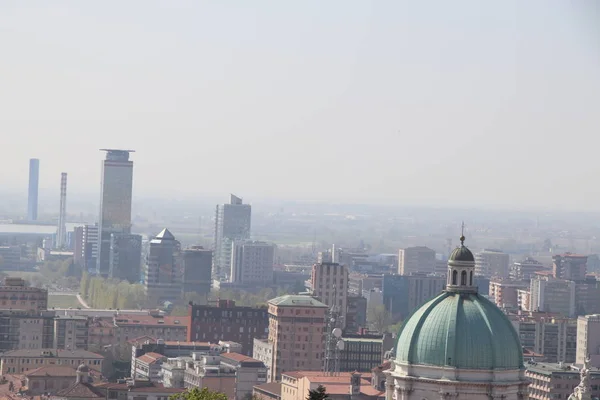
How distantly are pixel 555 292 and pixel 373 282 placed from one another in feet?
70.3

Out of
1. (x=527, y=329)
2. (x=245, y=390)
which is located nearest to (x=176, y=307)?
(x=527, y=329)

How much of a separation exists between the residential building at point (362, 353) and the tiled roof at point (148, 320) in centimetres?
2319

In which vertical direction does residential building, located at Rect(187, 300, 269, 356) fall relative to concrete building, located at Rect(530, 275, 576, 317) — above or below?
below

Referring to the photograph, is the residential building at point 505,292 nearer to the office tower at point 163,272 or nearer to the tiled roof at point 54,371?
the office tower at point 163,272

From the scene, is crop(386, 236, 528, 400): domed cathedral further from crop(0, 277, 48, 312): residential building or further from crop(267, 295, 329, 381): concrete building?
crop(0, 277, 48, 312): residential building

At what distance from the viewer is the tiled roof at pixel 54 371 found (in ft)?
312

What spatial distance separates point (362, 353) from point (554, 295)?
2166 inches

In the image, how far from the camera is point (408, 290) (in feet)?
525

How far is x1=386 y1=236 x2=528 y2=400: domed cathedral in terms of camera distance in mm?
Result: 50281

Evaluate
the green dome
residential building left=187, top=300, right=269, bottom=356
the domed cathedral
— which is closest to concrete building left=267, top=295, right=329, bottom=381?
residential building left=187, top=300, right=269, bottom=356

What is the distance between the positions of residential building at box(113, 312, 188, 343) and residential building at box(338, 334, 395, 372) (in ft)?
66.6

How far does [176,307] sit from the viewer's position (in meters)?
152

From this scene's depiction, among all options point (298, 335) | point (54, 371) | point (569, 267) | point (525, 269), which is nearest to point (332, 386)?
point (54, 371)

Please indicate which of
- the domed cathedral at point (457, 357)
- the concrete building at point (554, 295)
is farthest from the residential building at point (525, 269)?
the domed cathedral at point (457, 357)
